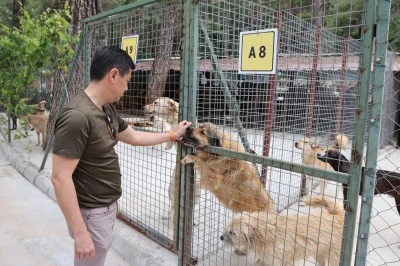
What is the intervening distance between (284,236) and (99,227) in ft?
4.32

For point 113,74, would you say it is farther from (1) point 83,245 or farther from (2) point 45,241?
(2) point 45,241

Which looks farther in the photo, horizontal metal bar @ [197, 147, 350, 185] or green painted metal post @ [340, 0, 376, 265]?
horizontal metal bar @ [197, 147, 350, 185]

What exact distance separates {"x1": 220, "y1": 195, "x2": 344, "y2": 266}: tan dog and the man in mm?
1019

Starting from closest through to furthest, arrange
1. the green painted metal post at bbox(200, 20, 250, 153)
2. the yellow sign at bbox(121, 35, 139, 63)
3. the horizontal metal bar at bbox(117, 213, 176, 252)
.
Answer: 1. the green painted metal post at bbox(200, 20, 250, 153)
2. the yellow sign at bbox(121, 35, 139, 63)
3. the horizontal metal bar at bbox(117, 213, 176, 252)

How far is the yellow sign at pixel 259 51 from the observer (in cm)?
213

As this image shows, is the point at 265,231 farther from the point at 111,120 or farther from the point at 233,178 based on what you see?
the point at 111,120

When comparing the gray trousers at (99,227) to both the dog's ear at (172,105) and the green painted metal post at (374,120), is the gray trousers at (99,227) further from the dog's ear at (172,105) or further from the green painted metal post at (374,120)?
the dog's ear at (172,105)

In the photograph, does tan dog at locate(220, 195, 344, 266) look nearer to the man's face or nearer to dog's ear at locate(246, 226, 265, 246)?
dog's ear at locate(246, 226, 265, 246)

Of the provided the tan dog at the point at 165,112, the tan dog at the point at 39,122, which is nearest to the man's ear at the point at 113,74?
the tan dog at the point at 165,112

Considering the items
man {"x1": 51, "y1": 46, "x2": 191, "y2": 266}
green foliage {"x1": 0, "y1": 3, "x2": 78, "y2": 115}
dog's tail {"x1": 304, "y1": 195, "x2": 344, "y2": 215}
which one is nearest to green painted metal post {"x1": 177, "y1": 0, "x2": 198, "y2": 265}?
man {"x1": 51, "y1": 46, "x2": 191, "y2": 266}

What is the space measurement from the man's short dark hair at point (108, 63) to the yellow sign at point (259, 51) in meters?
0.75

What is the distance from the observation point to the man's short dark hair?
207 centimetres

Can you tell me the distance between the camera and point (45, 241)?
386 centimetres

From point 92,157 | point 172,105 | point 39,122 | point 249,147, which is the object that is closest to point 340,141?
point 249,147
